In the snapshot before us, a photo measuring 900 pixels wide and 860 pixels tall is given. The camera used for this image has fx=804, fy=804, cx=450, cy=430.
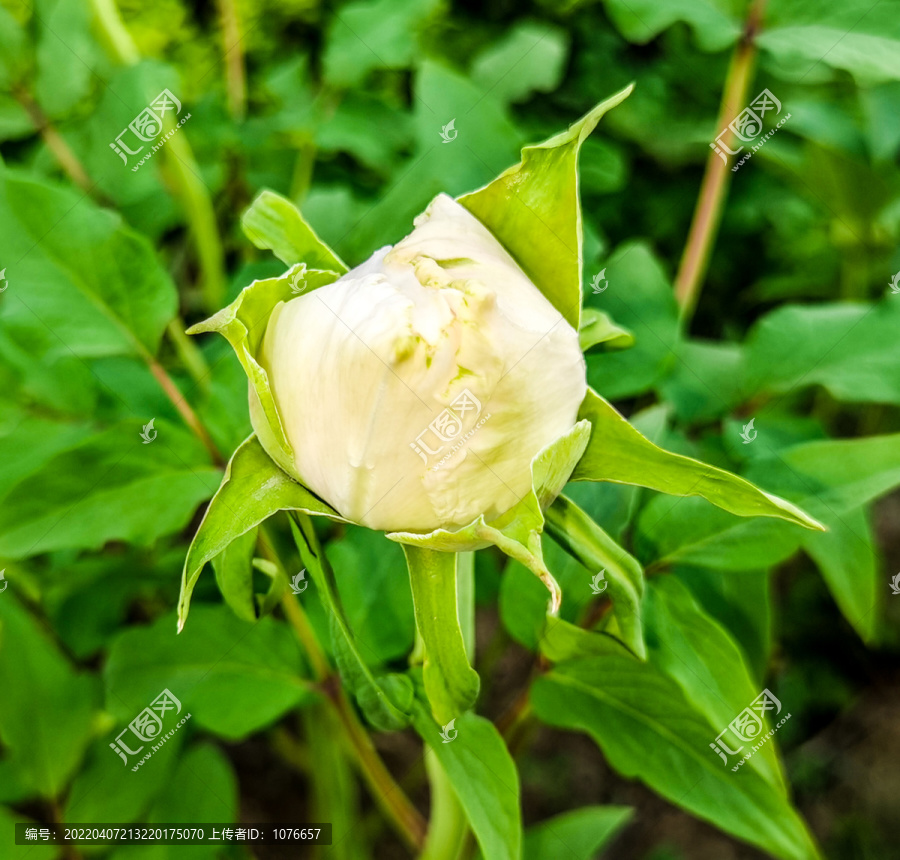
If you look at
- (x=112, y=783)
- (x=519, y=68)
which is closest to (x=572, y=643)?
(x=112, y=783)

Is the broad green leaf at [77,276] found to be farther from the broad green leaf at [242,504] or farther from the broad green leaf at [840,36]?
the broad green leaf at [840,36]

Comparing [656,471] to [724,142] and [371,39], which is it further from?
[371,39]

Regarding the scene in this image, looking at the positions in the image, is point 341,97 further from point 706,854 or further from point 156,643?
→ point 706,854

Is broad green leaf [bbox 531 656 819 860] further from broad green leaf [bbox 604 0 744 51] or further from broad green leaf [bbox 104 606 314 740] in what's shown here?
broad green leaf [bbox 604 0 744 51]

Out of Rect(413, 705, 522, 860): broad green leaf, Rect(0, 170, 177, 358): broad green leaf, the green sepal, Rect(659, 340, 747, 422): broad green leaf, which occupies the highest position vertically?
Rect(0, 170, 177, 358): broad green leaf

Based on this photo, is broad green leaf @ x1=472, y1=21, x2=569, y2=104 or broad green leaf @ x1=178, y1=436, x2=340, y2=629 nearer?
broad green leaf @ x1=178, y1=436, x2=340, y2=629

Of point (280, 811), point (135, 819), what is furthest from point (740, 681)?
point (280, 811)

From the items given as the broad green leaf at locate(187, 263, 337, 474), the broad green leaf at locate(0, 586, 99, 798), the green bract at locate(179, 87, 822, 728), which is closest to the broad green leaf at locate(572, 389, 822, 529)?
the green bract at locate(179, 87, 822, 728)
